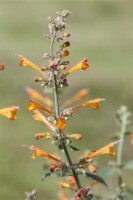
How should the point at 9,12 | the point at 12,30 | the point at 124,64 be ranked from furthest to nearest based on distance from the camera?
1. the point at 9,12
2. the point at 12,30
3. the point at 124,64

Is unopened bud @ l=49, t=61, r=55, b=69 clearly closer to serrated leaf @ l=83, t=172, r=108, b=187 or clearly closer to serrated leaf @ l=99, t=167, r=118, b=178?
serrated leaf @ l=83, t=172, r=108, b=187

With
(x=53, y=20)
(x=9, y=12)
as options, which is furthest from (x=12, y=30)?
(x=53, y=20)

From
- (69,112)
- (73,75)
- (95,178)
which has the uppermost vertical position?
(73,75)

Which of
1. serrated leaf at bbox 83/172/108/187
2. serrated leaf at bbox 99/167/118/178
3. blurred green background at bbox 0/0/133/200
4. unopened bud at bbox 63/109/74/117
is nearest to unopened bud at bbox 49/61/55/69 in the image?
unopened bud at bbox 63/109/74/117

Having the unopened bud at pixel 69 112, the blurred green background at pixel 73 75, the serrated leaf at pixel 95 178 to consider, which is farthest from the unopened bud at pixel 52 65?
the blurred green background at pixel 73 75

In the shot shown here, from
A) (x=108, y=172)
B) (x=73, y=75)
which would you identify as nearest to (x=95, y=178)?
(x=108, y=172)

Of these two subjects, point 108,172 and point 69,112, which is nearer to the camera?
point 69,112

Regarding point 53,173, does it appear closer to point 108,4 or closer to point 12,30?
point 12,30

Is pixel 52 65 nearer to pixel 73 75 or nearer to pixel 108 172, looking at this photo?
pixel 108 172

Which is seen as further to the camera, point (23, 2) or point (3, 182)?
point (23, 2)
